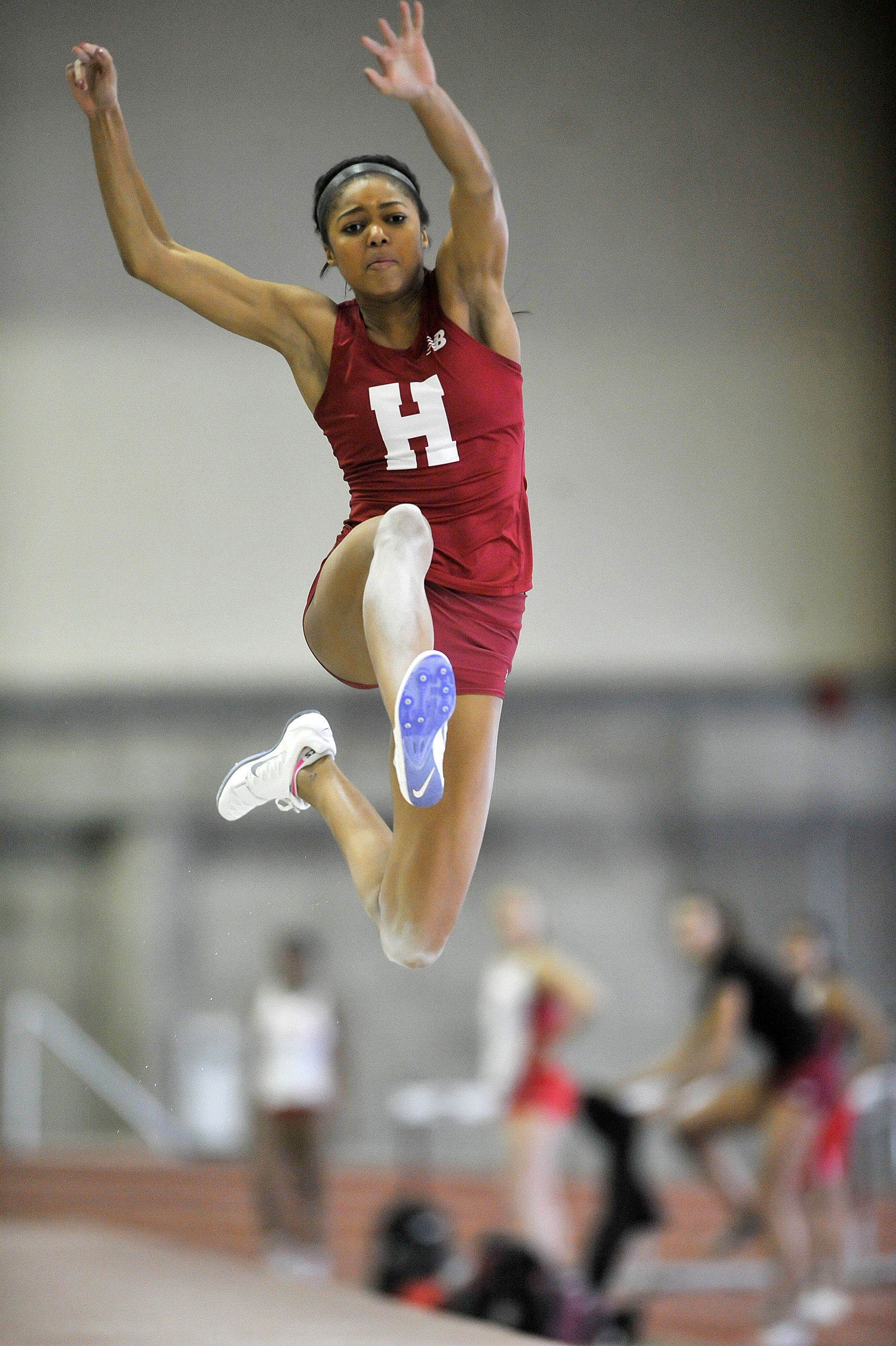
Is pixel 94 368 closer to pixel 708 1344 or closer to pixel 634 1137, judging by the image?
pixel 634 1137

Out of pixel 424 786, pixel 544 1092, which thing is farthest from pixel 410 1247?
pixel 424 786

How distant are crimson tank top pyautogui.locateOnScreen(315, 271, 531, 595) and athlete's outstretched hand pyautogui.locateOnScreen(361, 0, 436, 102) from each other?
0.32 meters

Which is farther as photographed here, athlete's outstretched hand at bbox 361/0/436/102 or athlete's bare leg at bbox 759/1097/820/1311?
athlete's bare leg at bbox 759/1097/820/1311

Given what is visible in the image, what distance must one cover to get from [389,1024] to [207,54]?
6.55m

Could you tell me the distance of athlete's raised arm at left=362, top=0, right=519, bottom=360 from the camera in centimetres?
205

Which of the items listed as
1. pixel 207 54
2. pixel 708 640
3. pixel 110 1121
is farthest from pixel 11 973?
pixel 207 54

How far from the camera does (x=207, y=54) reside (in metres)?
2.84

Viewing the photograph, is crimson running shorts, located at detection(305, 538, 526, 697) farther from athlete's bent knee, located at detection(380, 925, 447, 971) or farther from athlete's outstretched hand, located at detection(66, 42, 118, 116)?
athlete's outstretched hand, located at detection(66, 42, 118, 116)

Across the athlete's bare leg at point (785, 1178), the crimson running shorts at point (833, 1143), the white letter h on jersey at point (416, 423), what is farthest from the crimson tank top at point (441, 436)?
the crimson running shorts at point (833, 1143)

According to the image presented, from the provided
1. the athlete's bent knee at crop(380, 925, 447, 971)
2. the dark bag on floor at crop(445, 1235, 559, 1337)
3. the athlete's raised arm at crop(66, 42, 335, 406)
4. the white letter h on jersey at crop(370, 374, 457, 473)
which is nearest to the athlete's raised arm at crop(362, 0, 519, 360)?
the white letter h on jersey at crop(370, 374, 457, 473)

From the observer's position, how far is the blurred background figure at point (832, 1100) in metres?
5.09

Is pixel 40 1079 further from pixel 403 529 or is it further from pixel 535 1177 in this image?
pixel 403 529

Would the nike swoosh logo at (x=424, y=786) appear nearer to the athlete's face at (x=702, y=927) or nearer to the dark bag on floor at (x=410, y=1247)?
the athlete's face at (x=702, y=927)

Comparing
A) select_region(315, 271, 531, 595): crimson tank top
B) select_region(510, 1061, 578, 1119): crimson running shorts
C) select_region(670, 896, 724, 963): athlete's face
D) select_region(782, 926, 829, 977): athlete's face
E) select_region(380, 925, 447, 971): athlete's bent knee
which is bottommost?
select_region(510, 1061, 578, 1119): crimson running shorts
